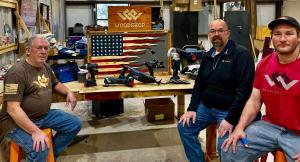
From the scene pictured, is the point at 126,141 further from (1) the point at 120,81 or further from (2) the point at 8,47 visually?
(2) the point at 8,47

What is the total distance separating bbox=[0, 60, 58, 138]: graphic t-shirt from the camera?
220 cm

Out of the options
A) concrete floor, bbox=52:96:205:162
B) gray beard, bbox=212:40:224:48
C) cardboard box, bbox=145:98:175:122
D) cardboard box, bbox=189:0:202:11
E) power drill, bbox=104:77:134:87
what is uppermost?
cardboard box, bbox=189:0:202:11

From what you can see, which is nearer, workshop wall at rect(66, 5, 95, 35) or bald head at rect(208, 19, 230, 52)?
bald head at rect(208, 19, 230, 52)

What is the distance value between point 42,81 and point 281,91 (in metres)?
1.65

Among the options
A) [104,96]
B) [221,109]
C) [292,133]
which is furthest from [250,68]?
[104,96]

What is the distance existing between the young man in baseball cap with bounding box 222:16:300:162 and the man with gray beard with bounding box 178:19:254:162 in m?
0.18

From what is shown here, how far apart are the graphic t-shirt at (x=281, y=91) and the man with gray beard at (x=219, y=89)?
253mm

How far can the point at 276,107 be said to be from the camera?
199 centimetres

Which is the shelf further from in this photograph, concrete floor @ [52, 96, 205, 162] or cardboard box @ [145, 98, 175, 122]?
cardboard box @ [145, 98, 175, 122]

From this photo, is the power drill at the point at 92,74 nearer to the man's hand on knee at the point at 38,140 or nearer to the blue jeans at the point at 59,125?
the blue jeans at the point at 59,125

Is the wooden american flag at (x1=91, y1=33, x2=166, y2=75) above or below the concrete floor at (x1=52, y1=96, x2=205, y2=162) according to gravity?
above

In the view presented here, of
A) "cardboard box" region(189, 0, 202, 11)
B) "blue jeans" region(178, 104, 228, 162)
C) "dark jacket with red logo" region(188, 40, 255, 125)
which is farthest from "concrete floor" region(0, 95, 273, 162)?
"cardboard box" region(189, 0, 202, 11)

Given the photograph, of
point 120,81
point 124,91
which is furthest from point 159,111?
point 124,91

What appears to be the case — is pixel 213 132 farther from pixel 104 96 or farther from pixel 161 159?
pixel 104 96
